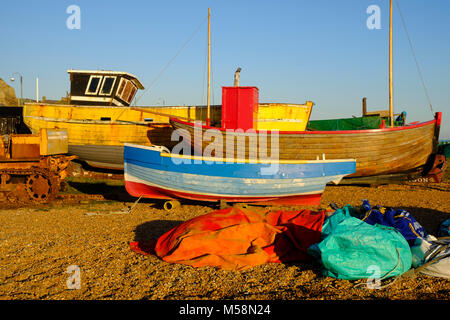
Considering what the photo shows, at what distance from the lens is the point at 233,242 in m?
5.60

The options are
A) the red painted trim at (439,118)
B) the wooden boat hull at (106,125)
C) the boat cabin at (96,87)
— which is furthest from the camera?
the boat cabin at (96,87)

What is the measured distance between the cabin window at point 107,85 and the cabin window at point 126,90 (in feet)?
1.26

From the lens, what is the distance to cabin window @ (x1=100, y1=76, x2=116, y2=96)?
666 inches

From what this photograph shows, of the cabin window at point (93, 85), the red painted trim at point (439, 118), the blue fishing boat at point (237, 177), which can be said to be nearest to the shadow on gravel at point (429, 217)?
the blue fishing boat at point (237, 177)

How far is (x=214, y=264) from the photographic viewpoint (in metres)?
5.30

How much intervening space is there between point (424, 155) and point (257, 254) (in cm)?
1154

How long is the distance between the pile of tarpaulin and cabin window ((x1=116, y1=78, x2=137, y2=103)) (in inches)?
490

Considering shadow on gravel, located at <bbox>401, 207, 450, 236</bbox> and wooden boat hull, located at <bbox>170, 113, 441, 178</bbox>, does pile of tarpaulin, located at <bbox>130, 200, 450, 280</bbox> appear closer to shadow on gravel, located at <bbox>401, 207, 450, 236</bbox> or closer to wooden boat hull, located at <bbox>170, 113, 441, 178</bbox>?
shadow on gravel, located at <bbox>401, 207, 450, 236</bbox>

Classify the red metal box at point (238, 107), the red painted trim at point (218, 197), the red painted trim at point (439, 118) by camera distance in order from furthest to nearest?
the red metal box at point (238, 107)
the red painted trim at point (439, 118)
the red painted trim at point (218, 197)

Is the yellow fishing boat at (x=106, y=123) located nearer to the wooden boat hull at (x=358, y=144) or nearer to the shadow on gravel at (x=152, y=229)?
the wooden boat hull at (x=358, y=144)

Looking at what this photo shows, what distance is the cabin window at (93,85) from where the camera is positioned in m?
16.9

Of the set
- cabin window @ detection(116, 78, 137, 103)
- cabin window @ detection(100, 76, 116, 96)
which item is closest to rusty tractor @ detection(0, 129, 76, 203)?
cabin window @ detection(100, 76, 116, 96)
